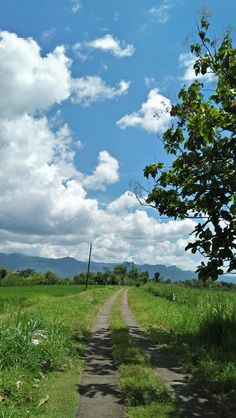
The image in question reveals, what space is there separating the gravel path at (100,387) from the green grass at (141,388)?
0.17 m

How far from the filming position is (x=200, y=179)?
24.1 ft

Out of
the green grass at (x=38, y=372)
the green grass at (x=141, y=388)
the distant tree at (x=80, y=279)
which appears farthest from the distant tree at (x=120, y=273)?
the green grass at (x=141, y=388)

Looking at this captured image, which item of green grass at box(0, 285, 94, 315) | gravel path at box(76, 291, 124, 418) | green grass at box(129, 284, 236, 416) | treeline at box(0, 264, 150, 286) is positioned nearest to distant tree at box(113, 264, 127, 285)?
treeline at box(0, 264, 150, 286)

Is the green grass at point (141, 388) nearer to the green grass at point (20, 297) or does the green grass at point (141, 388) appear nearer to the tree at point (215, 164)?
the tree at point (215, 164)

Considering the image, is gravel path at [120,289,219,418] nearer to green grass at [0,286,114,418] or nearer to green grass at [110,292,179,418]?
green grass at [110,292,179,418]

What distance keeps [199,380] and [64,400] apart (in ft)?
9.92

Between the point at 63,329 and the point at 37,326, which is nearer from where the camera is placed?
the point at 37,326

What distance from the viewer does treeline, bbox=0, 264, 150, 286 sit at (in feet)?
384

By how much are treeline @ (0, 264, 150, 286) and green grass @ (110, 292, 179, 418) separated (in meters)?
98.9

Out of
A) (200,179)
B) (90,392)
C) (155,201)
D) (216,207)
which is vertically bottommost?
(90,392)

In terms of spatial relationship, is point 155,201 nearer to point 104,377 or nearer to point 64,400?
point 104,377

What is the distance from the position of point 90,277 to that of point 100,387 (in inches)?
4771

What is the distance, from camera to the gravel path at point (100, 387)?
6.70 metres

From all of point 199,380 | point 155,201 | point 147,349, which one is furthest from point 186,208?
point 199,380
